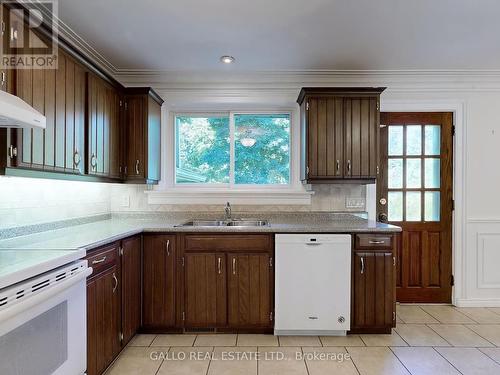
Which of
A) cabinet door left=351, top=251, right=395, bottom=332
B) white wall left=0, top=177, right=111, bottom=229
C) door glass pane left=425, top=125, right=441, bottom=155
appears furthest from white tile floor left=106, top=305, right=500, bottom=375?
door glass pane left=425, top=125, right=441, bottom=155

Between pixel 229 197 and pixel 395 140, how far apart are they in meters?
1.92

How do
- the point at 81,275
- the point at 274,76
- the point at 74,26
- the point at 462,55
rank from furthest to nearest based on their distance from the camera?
the point at 274,76, the point at 462,55, the point at 74,26, the point at 81,275

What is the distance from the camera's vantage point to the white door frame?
11.1ft

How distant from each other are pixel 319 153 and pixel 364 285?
125 cm

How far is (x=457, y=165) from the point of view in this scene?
338cm

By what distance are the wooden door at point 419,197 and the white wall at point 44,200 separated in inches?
117

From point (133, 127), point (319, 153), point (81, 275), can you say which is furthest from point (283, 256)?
point (133, 127)

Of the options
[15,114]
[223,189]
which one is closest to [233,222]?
[223,189]

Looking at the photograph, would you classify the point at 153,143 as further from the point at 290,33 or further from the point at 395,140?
the point at 395,140

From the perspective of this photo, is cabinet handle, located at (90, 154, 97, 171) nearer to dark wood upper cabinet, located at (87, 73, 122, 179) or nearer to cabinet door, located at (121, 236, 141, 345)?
dark wood upper cabinet, located at (87, 73, 122, 179)

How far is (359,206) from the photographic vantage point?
334 cm

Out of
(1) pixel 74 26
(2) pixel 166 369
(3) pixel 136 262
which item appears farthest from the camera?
(3) pixel 136 262

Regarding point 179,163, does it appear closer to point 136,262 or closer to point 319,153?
point 136,262

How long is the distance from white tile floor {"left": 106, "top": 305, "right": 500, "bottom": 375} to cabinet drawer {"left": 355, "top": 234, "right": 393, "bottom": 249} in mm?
763
